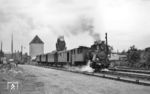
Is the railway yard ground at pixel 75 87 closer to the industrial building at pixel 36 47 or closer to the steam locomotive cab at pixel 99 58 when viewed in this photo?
the steam locomotive cab at pixel 99 58

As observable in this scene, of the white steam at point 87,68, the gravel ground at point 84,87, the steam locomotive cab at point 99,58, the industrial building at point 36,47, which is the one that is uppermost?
the industrial building at point 36,47

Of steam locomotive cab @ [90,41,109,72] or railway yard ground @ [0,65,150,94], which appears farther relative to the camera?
steam locomotive cab @ [90,41,109,72]

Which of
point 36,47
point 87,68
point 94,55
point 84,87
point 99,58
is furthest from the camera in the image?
point 36,47

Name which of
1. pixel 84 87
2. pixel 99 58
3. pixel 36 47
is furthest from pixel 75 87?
pixel 36 47

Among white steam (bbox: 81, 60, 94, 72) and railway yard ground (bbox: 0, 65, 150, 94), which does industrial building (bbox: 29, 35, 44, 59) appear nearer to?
white steam (bbox: 81, 60, 94, 72)

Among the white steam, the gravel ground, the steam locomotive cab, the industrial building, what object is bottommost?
the gravel ground

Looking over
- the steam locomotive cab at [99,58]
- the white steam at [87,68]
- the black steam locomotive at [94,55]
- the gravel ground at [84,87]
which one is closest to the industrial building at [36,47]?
the black steam locomotive at [94,55]

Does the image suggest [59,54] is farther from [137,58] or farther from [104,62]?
[104,62]

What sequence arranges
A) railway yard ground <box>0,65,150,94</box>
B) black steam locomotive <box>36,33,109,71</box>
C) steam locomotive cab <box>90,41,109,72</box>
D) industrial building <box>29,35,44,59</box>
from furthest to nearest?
1. industrial building <box>29,35,44,59</box>
2. black steam locomotive <box>36,33,109,71</box>
3. steam locomotive cab <box>90,41,109,72</box>
4. railway yard ground <box>0,65,150,94</box>

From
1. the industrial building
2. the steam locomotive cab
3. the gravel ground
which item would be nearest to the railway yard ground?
the gravel ground

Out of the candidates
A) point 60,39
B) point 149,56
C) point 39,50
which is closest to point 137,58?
point 149,56

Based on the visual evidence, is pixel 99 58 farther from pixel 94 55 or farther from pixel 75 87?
pixel 75 87

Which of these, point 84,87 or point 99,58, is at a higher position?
point 99,58

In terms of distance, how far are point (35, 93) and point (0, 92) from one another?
69.7 inches
